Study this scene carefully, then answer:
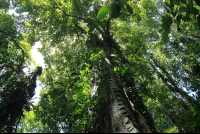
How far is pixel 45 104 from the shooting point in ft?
21.1

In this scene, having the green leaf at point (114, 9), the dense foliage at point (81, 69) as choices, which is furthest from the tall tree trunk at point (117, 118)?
the green leaf at point (114, 9)

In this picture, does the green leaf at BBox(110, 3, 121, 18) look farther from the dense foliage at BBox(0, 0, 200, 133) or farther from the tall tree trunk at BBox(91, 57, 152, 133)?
the tall tree trunk at BBox(91, 57, 152, 133)

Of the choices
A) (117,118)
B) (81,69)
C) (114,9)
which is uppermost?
(81,69)

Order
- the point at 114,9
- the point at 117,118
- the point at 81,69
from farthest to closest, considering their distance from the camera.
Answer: the point at 81,69
the point at 117,118
the point at 114,9

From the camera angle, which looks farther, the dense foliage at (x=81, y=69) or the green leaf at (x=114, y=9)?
the dense foliage at (x=81, y=69)

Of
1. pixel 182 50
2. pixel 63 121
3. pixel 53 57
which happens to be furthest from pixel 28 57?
pixel 182 50

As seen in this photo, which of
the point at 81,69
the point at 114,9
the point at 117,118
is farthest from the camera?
the point at 81,69

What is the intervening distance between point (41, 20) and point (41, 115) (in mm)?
6296

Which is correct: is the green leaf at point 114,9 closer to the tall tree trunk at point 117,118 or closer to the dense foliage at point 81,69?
the dense foliage at point 81,69

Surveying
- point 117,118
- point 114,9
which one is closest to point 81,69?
point 117,118

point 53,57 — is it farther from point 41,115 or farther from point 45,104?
point 41,115

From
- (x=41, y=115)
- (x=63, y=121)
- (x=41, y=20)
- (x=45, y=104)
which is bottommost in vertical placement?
(x=63, y=121)

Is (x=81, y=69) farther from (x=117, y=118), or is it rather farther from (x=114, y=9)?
(x=114, y=9)

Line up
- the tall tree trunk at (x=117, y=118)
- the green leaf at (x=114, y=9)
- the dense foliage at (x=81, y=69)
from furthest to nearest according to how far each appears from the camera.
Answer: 1. the dense foliage at (x=81, y=69)
2. the tall tree trunk at (x=117, y=118)
3. the green leaf at (x=114, y=9)
